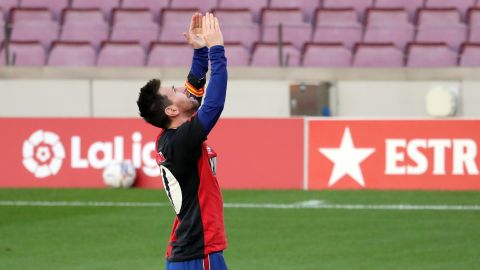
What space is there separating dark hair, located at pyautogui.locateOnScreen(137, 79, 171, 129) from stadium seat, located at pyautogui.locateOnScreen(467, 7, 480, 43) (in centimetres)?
1473

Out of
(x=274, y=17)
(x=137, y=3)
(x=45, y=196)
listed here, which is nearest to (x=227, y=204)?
(x=45, y=196)

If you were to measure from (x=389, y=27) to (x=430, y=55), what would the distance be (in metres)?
1.11

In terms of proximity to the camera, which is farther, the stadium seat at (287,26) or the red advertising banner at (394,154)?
the stadium seat at (287,26)

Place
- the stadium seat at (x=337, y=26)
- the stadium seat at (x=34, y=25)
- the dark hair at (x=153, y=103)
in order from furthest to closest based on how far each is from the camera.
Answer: the stadium seat at (x=34, y=25), the stadium seat at (x=337, y=26), the dark hair at (x=153, y=103)

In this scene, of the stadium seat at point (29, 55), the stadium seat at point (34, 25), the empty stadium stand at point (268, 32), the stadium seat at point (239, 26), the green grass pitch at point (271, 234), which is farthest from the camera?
the stadium seat at point (34, 25)

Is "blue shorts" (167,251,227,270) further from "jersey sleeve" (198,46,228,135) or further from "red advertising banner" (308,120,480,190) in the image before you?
"red advertising banner" (308,120,480,190)

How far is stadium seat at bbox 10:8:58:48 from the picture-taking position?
21.7m

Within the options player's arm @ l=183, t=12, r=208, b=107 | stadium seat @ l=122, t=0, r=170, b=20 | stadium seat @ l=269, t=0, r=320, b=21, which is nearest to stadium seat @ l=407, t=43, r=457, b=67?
stadium seat @ l=269, t=0, r=320, b=21

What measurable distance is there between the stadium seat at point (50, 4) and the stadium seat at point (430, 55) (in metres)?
6.99

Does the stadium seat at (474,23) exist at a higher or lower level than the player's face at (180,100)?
higher

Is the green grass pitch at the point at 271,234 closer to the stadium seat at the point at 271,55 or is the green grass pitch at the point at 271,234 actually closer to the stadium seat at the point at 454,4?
the stadium seat at the point at 271,55

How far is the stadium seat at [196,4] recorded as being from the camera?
21906mm

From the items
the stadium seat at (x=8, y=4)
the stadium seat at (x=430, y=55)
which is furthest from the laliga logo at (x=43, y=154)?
the stadium seat at (x=430, y=55)

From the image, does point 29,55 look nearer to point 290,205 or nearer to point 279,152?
point 279,152
